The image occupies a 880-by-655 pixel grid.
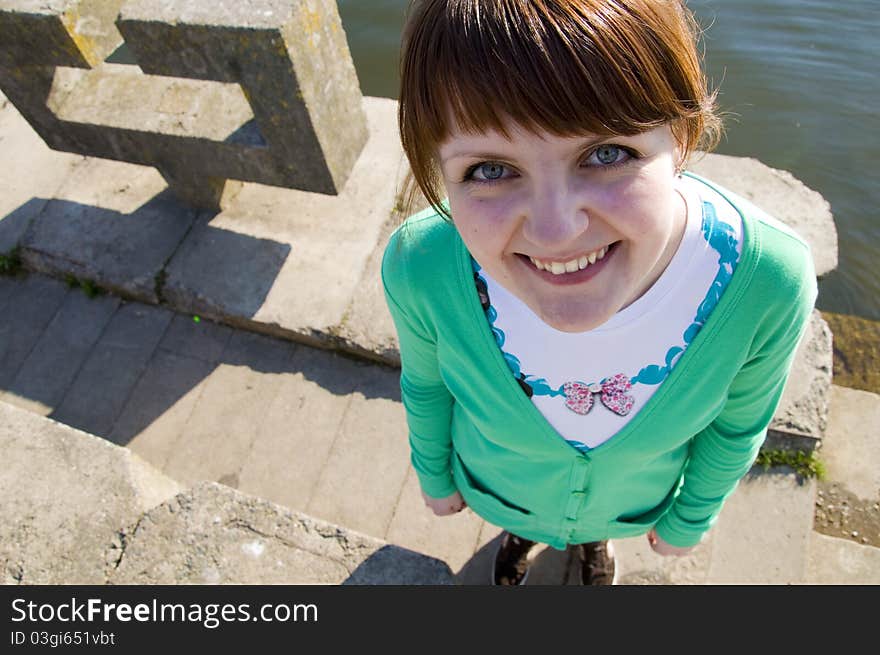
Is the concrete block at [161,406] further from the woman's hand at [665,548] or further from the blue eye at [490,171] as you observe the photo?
the blue eye at [490,171]

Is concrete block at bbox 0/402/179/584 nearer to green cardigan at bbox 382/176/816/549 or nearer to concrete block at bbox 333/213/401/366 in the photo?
concrete block at bbox 333/213/401/366

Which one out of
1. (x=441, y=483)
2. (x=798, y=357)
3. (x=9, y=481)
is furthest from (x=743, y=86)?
(x=9, y=481)

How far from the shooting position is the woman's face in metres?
0.91

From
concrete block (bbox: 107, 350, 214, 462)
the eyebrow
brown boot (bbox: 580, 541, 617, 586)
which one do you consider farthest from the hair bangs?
concrete block (bbox: 107, 350, 214, 462)

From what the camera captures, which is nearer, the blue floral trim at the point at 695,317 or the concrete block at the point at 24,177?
the blue floral trim at the point at 695,317

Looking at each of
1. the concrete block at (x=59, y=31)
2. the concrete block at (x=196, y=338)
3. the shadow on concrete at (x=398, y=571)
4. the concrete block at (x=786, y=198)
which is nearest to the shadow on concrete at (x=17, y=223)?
the concrete block at (x=59, y=31)

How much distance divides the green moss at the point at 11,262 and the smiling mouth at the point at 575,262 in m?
3.53

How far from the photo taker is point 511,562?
2215 mm

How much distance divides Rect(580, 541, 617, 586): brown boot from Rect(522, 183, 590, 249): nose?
61.1 inches

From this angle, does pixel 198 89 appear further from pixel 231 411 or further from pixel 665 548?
pixel 665 548

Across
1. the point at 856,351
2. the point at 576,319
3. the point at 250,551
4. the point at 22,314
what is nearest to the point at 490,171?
the point at 576,319

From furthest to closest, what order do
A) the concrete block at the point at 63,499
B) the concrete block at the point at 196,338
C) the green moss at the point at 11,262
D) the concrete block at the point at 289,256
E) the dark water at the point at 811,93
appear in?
the dark water at the point at 811,93, the green moss at the point at 11,262, the concrete block at the point at 196,338, the concrete block at the point at 289,256, the concrete block at the point at 63,499

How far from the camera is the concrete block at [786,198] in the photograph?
2.83m

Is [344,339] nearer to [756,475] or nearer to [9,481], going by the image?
[9,481]
